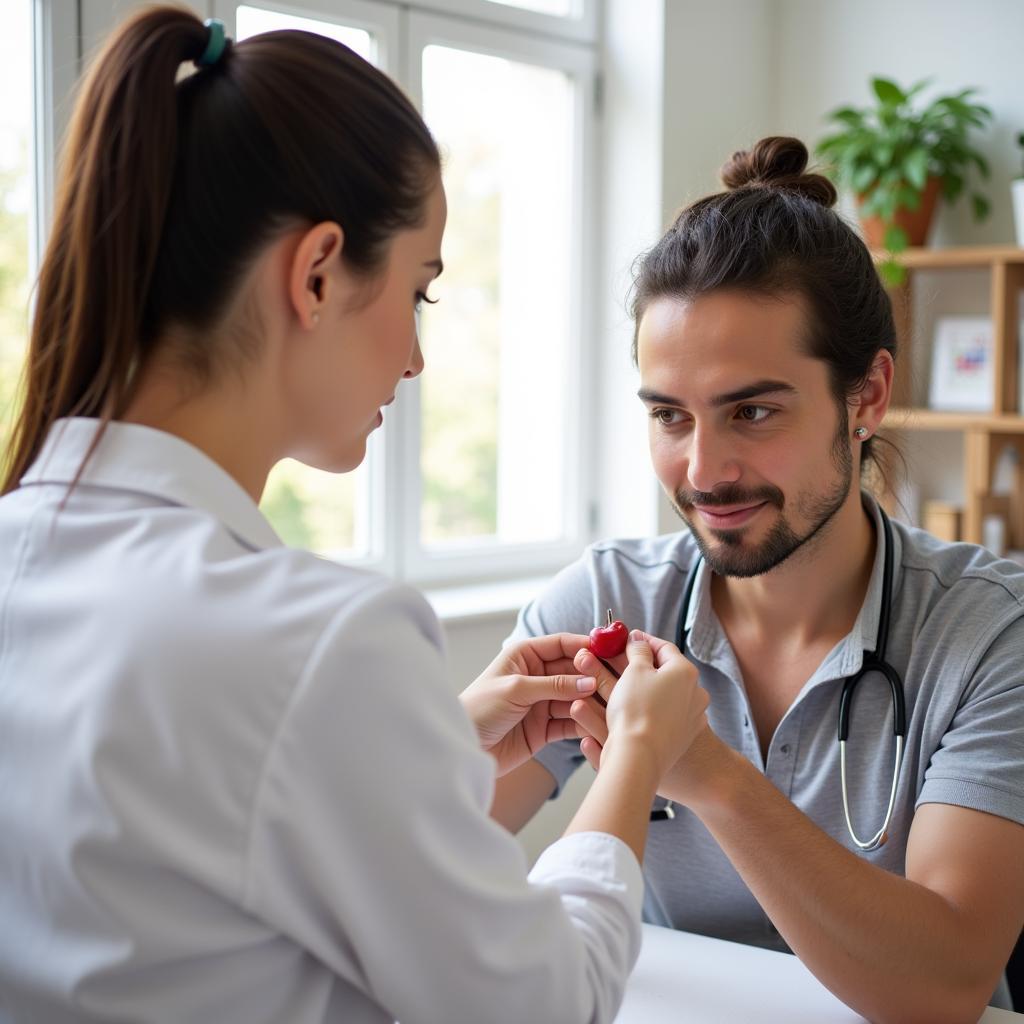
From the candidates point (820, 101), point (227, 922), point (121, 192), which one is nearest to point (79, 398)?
point (121, 192)

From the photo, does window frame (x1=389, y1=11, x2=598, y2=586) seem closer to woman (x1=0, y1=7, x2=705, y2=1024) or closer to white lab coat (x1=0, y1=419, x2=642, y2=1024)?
woman (x1=0, y1=7, x2=705, y2=1024)

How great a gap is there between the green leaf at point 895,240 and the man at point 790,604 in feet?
5.48

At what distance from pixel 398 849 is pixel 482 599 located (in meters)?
2.41

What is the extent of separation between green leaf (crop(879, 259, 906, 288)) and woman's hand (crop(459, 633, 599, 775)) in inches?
87.0

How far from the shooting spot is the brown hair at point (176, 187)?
0.88m

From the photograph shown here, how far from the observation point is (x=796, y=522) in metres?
1.65

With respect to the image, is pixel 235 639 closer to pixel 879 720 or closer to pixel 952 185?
pixel 879 720

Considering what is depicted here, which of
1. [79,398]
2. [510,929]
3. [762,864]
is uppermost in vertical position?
[79,398]

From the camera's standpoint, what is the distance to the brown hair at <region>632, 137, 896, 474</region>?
5.37 feet

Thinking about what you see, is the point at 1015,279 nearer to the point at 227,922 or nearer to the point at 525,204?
the point at 525,204

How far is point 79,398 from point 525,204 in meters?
2.81

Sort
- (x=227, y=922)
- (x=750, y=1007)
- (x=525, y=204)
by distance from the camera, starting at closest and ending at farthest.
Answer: (x=227, y=922)
(x=750, y=1007)
(x=525, y=204)

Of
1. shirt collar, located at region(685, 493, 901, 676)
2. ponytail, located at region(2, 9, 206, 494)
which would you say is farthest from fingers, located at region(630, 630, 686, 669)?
ponytail, located at region(2, 9, 206, 494)

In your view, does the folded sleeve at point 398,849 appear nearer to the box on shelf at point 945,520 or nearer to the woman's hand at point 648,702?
the woman's hand at point 648,702
